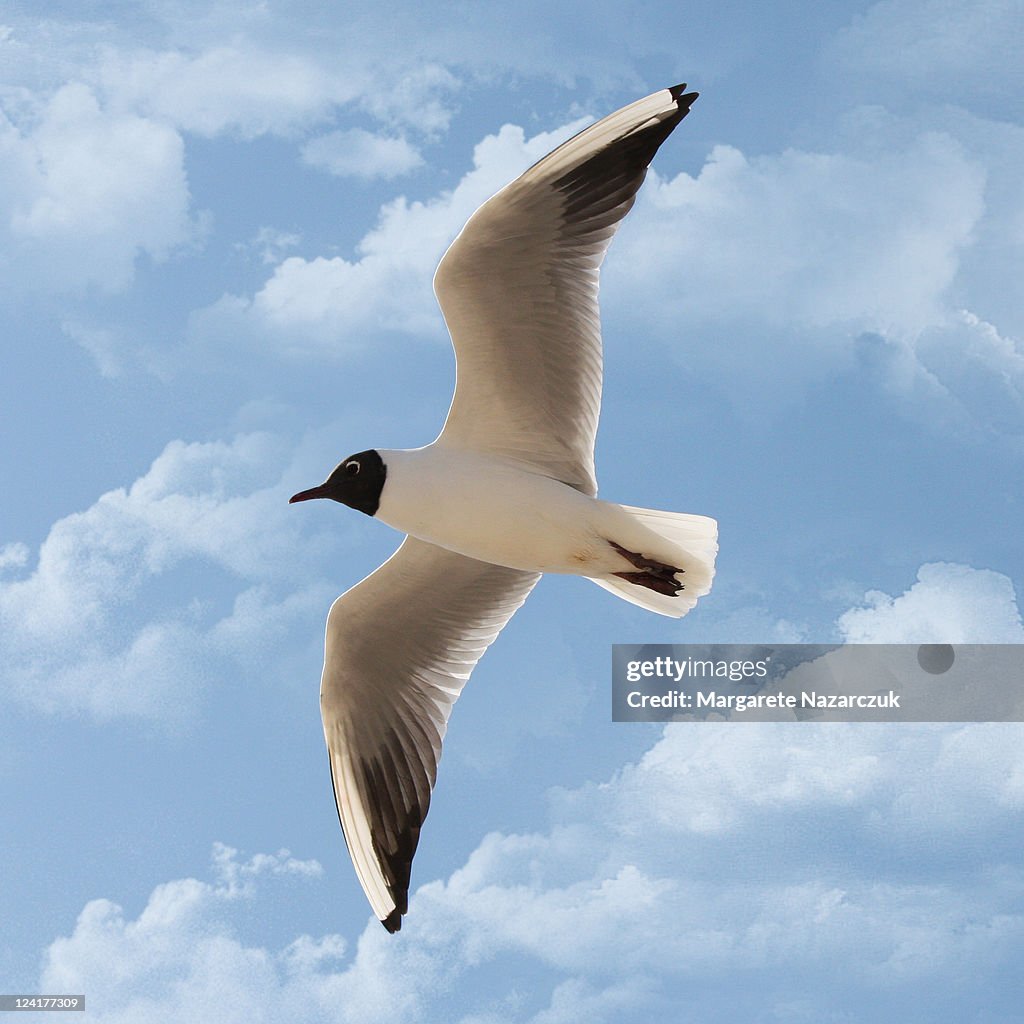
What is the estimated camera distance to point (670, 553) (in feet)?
16.1

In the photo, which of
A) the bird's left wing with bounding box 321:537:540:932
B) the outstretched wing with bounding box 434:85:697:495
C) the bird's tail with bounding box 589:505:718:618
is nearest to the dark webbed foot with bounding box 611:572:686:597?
the bird's tail with bounding box 589:505:718:618

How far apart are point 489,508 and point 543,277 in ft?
2.41

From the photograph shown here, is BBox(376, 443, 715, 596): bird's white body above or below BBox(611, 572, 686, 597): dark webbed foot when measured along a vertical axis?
above

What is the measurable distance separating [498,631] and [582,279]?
1411mm

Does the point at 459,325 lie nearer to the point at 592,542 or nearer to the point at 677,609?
the point at 592,542

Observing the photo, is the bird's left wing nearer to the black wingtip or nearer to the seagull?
the seagull

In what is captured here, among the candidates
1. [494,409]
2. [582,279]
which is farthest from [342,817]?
[582,279]

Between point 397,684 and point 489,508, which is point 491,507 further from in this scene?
point 397,684

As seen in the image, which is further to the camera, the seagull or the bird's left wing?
the bird's left wing

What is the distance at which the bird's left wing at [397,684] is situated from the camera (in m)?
5.41

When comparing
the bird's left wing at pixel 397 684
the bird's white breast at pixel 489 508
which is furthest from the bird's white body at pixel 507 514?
the bird's left wing at pixel 397 684

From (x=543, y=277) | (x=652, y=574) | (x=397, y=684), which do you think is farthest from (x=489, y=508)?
(x=397, y=684)

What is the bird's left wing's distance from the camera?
5.41 m

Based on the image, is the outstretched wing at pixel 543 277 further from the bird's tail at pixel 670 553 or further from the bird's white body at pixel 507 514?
the bird's tail at pixel 670 553
